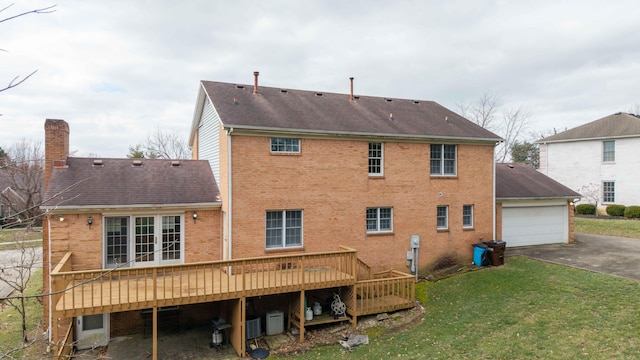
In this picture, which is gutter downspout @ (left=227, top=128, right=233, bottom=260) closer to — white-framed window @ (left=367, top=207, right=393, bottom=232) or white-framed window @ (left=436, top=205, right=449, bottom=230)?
white-framed window @ (left=367, top=207, right=393, bottom=232)

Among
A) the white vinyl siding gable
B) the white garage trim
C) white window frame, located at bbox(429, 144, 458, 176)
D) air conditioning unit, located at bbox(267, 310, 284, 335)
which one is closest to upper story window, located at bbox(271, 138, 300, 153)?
the white vinyl siding gable

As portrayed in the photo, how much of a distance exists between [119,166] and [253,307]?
290 inches

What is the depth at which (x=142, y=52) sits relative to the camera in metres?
15.8

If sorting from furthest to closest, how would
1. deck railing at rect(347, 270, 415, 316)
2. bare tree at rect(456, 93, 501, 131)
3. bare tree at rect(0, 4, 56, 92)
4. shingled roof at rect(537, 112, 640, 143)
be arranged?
1. bare tree at rect(456, 93, 501, 131)
2. shingled roof at rect(537, 112, 640, 143)
3. deck railing at rect(347, 270, 415, 316)
4. bare tree at rect(0, 4, 56, 92)

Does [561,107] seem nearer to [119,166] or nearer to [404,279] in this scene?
[404,279]

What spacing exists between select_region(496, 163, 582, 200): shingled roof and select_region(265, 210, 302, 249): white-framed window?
10210mm

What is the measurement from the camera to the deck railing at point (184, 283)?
948 cm

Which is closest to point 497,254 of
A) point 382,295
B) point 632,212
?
point 382,295

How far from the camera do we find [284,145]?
13.9m

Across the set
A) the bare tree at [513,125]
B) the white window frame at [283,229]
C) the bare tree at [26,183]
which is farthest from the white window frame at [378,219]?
the bare tree at [513,125]

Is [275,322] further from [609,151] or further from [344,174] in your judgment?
Result: [609,151]

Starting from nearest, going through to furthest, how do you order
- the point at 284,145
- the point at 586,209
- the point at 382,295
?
the point at 382,295
the point at 284,145
the point at 586,209

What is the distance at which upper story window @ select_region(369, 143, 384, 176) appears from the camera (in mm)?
15359

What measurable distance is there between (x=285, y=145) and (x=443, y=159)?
739 centimetres
